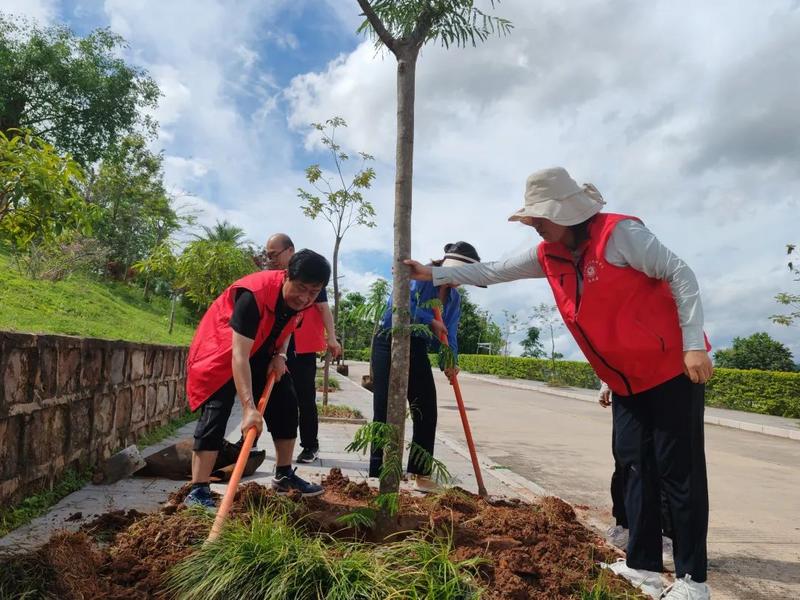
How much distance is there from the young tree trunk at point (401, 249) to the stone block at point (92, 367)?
225cm

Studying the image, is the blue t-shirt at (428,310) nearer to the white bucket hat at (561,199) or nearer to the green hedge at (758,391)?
the white bucket hat at (561,199)

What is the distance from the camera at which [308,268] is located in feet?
10.2

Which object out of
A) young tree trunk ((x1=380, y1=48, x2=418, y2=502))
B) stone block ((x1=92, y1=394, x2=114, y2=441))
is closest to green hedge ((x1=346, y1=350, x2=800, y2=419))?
A: stone block ((x1=92, y1=394, x2=114, y2=441))

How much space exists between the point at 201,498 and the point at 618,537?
7.61 feet

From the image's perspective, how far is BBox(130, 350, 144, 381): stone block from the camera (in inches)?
198

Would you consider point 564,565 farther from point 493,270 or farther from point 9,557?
point 9,557

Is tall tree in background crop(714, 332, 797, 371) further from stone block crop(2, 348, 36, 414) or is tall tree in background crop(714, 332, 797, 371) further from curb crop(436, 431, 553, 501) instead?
stone block crop(2, 348, 36, 414)

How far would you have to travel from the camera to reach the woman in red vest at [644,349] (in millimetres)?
2479

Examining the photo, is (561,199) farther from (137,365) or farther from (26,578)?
(137,365)

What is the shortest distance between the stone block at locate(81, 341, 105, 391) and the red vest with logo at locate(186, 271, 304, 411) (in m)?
0.97

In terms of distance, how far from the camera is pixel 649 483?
262 centimetres

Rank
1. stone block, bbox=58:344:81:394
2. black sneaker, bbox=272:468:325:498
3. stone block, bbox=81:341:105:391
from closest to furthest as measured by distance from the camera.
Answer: stone block, bbox=58:344:81:394 < black sneaker, bbox=272:468:325:498 < stone block, bbox=81:341:105:391

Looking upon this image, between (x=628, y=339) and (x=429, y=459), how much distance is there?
112cm

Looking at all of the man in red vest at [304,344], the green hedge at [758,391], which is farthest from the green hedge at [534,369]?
the man in red vest at [304,344]
